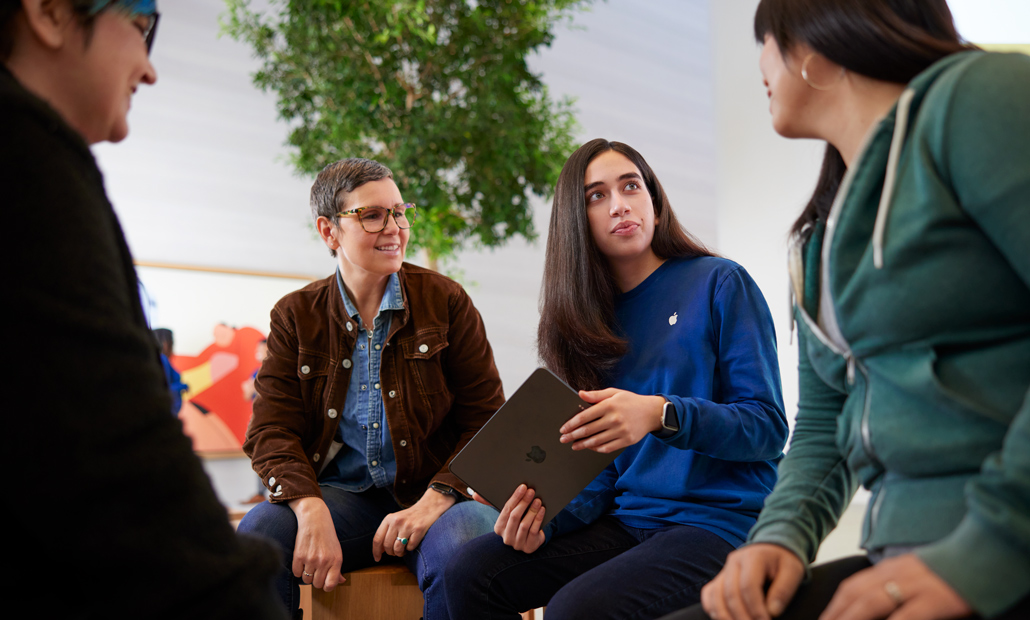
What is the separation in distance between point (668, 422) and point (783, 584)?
448 mm

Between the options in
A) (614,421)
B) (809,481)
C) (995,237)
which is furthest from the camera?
(614,421)

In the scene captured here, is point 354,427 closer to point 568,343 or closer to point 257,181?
point 568,343

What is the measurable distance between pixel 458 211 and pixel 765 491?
6.91 ft

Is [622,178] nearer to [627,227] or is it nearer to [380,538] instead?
[627,227]

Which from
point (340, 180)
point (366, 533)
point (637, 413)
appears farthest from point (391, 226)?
point (637, 413)

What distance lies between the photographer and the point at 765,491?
1.43 m

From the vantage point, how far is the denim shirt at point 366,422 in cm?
192

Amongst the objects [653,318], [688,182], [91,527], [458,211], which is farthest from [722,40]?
[91,527]

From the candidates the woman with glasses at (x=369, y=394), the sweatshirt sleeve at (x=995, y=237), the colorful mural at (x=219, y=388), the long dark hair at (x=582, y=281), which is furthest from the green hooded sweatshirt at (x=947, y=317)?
the colorful mural at (x=219, y=388)

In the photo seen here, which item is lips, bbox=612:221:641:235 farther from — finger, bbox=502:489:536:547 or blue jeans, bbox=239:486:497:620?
blue jeans, bbox=239:486:497:620

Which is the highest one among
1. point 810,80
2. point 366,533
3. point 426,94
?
point 426,94

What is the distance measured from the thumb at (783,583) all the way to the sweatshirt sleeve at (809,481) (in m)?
0.02

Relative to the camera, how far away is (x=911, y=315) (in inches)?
29.9

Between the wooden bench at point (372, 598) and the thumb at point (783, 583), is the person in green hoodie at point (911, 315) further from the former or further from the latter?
the wooden bench at point (372, 598)
